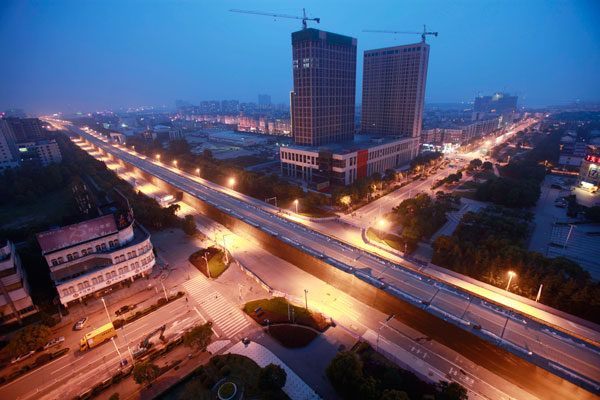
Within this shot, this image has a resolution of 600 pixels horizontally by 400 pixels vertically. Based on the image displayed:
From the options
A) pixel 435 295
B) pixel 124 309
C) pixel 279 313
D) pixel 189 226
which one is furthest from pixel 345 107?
pixel 124 309

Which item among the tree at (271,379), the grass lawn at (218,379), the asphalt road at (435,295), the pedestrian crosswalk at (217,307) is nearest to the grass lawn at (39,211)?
the pedestrian crosswalk at (217,307)

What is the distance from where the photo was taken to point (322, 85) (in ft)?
358

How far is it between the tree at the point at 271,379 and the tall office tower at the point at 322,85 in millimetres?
93662

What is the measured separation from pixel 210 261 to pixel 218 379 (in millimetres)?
27539

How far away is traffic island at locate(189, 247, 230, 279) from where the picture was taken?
54.3 metres

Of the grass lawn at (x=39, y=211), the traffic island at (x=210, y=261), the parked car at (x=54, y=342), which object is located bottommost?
the parked car at (x=54, y=342)

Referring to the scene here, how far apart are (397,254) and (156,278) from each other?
49.5 m

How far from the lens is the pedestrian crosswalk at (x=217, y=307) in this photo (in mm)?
41812

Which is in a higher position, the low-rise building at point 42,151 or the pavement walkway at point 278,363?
the low-rise building at point 42,151

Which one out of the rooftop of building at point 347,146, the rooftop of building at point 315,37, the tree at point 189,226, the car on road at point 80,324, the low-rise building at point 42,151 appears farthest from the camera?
the low-rise building at point 42,151

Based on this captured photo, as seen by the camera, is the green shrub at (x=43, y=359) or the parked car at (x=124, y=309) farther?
the parked car at (x=124, y=309)

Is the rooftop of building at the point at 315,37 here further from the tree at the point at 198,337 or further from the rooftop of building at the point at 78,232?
the tree at the point at 198,337

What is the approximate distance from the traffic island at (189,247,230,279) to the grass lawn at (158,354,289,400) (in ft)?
67.5

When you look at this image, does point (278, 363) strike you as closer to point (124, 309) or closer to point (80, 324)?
point (124, 309)
